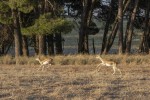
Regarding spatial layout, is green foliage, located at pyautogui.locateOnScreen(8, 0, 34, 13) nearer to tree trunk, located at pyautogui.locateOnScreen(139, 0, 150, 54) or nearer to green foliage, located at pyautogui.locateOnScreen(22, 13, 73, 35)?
green foliage, located at pyautogui.locateOnScreen(22, 13, 73, 35)

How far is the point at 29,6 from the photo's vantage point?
34969 mm

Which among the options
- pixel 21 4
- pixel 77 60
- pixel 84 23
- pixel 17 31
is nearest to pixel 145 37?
pixel 84 23

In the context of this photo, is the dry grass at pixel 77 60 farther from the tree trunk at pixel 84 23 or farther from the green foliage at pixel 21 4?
the tree trunk at pixel 84 23

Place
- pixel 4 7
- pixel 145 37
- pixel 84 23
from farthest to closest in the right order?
pixel 145 37, pixel 84 23, pixel 4 7

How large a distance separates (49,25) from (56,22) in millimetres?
478

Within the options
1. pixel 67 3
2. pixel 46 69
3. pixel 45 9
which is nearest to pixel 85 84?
pixel 46 69

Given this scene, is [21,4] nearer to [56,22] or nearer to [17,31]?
[56,22]

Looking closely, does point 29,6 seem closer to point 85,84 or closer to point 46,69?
point 46,69

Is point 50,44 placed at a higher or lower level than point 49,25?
lower

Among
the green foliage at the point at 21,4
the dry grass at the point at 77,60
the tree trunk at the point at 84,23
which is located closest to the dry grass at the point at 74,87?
the dry grass at the point at 77,60

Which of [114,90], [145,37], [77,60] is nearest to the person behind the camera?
[114,90]

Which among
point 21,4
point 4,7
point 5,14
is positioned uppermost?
point 21,4

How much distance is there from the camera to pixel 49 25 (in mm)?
34406

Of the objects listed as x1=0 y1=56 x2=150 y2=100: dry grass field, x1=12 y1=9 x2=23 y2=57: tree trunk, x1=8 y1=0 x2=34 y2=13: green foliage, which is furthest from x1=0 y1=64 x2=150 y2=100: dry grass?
x1=12 y1=9 x2=23 y2=57: tree trunk
